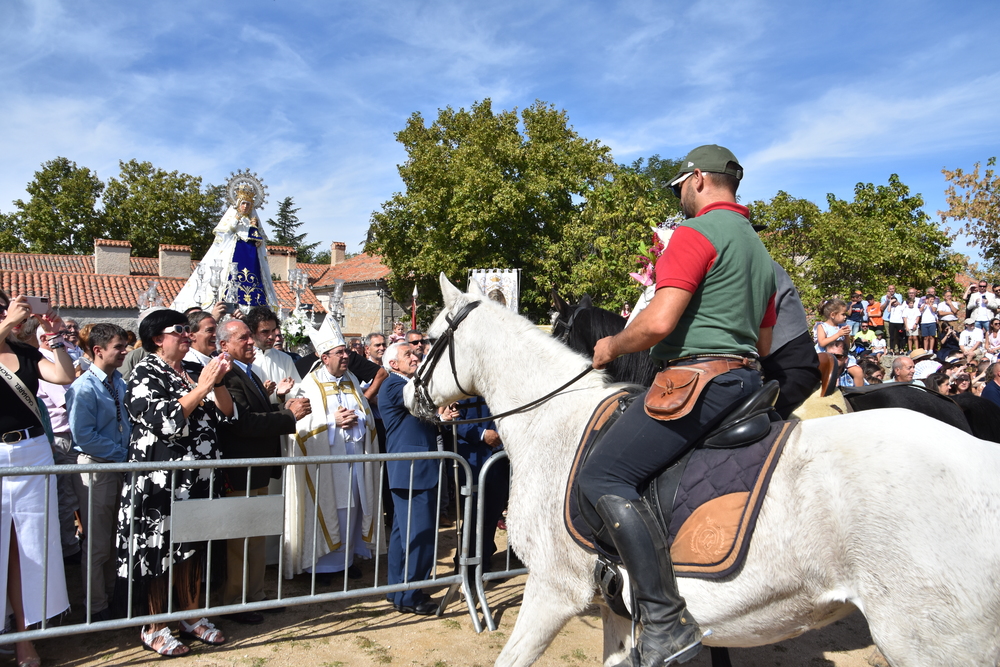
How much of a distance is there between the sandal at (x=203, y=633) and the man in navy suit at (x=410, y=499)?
130 cm

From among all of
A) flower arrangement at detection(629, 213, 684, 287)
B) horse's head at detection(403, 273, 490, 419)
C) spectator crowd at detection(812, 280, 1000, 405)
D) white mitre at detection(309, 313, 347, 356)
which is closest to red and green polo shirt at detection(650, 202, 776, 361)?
horse's head at detection(403, 273, 490, 419)

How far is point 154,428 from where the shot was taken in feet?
13.5

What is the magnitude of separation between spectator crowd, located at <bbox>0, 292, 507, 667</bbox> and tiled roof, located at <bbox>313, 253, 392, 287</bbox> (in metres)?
36.2

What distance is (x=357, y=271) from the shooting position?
45750mm

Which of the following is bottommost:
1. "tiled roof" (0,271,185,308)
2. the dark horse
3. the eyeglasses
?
the dark horse

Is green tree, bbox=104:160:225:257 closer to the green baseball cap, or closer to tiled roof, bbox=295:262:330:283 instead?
tiled roof, bbox=295:262:330:283

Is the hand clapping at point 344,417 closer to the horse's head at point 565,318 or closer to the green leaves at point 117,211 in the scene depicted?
the horse's head at point 565,318

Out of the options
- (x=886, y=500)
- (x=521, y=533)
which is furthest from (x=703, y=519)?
(x=521, y=533)

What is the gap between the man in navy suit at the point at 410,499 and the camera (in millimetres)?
5086

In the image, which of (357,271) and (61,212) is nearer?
(61,212)

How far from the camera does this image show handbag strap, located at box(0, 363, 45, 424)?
372 cm

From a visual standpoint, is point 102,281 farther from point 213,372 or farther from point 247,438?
point 213,372

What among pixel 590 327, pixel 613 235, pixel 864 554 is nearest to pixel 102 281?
pixel 613 235

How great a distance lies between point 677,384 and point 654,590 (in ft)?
2.62
